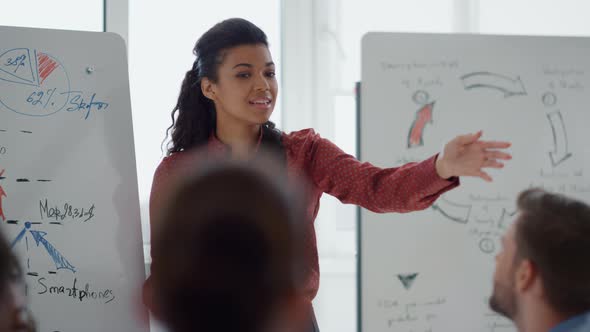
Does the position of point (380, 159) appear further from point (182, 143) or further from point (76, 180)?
point (76, 180)

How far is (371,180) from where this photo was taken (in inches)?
76.9

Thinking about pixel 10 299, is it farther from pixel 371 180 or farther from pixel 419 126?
pixel 419 126

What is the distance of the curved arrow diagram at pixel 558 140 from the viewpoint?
8.89ft

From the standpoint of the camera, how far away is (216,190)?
1.86ft

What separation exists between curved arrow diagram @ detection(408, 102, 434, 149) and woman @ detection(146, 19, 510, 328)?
0.63 m

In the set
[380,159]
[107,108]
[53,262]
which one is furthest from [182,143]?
[380,159]

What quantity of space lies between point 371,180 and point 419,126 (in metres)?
0.79

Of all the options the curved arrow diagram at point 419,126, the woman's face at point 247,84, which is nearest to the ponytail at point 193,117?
the woman's face at point 247,84

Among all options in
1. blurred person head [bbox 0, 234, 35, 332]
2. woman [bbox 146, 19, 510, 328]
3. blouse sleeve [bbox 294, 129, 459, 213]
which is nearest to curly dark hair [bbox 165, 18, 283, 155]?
woman [bbox 146, 19, 510, 328]

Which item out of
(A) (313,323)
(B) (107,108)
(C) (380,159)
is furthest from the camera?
(C) (380,159)

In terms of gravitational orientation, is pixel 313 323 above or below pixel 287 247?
below

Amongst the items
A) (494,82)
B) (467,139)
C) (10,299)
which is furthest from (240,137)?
(10,299)

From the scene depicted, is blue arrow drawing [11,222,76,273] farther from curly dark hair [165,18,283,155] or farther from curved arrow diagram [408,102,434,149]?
curved arrow diagram [408,102,434,149]

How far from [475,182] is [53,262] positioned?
65.2 inches
